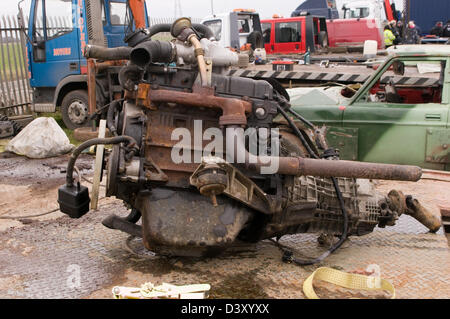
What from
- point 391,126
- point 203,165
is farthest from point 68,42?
point 203,165

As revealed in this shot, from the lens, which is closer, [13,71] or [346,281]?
[346,281]

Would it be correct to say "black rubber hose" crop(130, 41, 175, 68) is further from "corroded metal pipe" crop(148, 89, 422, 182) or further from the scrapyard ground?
the scrapyard ground

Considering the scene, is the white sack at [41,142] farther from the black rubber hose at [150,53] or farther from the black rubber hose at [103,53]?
the black rubber hose at [150,53]

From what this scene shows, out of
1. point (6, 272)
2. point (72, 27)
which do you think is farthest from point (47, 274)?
point (72, 27)

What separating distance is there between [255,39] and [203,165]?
502 inches

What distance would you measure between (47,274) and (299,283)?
1649mm

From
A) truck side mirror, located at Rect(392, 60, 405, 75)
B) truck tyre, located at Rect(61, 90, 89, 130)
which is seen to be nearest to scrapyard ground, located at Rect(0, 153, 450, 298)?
truck side mirror, located at Rect(392, 60, 405, 75)

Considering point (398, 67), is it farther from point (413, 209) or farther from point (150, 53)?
point (150, 53)

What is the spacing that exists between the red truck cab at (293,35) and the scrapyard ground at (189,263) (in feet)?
37.8

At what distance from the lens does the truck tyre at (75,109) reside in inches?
Answer: 353

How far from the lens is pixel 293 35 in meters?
15.5

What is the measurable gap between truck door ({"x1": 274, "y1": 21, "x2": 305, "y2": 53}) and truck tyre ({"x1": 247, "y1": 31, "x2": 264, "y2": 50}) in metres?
0.74

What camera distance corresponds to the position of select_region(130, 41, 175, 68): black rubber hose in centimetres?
299

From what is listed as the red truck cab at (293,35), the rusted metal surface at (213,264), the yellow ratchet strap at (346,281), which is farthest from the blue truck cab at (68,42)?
the red truck cab at (293,35)
